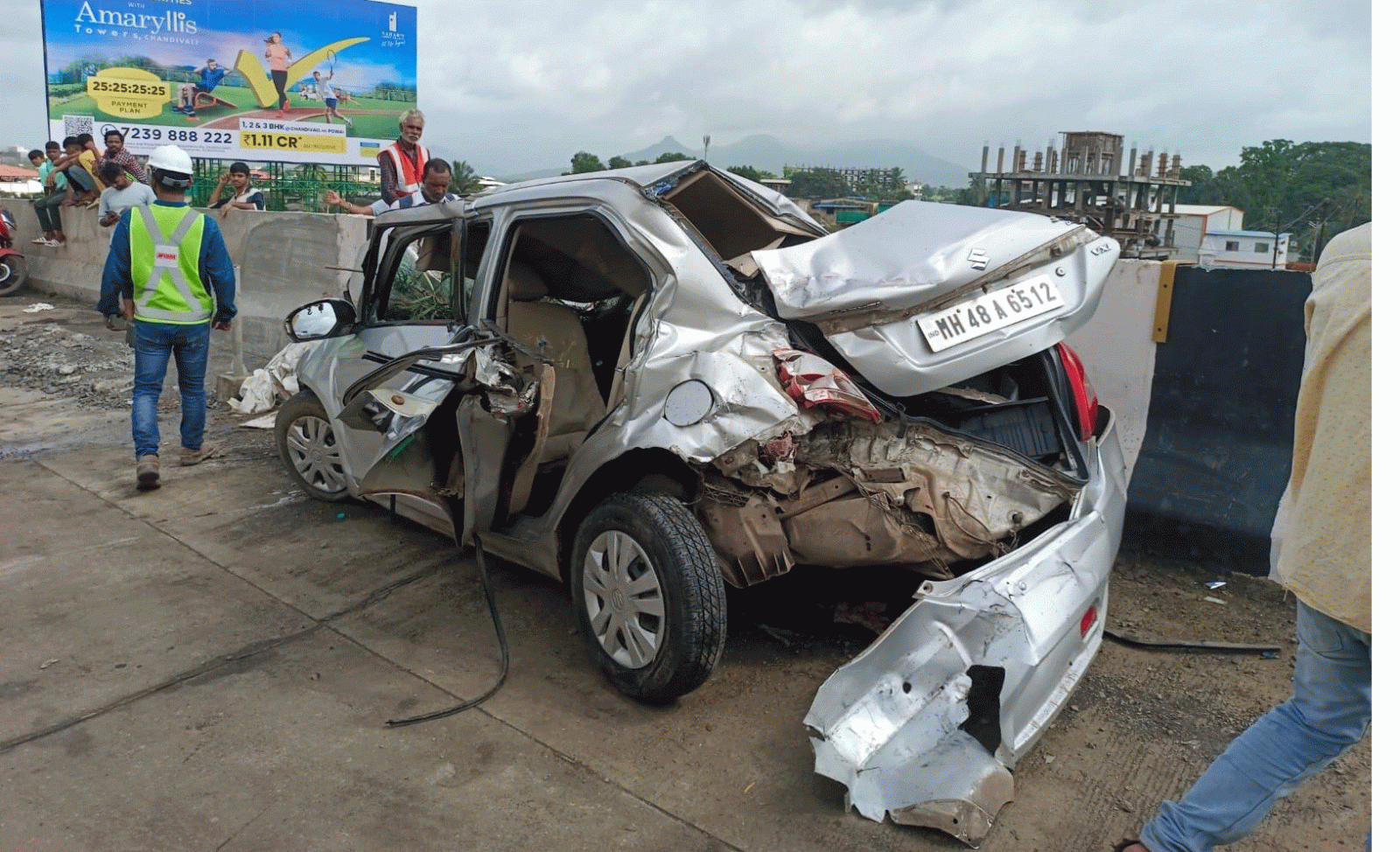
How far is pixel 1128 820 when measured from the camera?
2762 mm

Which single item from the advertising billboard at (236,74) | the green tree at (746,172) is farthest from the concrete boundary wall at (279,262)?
the advertising billboard at (236,74)

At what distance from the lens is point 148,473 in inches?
220

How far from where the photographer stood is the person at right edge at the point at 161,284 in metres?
5.59

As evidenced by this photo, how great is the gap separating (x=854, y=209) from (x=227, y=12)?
775 inches

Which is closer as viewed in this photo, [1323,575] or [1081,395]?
[1323,575]

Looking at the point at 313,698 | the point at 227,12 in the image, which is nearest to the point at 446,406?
the point at 313,698

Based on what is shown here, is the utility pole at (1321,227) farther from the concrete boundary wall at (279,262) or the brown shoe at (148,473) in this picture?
the concrete boundary wall at (279,262)

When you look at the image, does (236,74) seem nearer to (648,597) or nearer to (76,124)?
(76,124)

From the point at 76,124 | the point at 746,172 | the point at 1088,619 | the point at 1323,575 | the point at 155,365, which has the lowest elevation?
the point at 1088,619

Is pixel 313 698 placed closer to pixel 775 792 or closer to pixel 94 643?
pixel 94 643

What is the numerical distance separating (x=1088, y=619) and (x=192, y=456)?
561 cm

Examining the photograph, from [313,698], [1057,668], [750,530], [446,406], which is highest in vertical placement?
[446,406]

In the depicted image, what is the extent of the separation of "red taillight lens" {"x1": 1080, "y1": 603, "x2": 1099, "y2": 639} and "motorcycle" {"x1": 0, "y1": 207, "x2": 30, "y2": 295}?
50.9ft

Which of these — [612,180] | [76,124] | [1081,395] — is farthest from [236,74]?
[1081,395]
